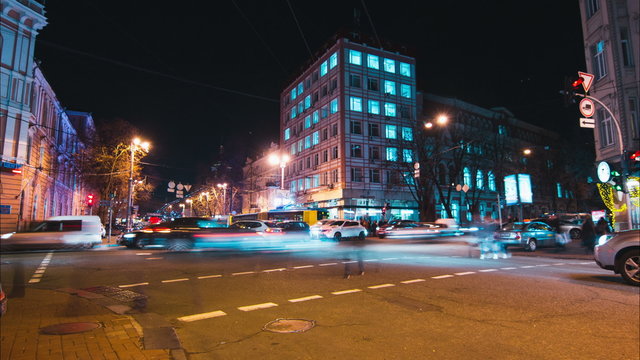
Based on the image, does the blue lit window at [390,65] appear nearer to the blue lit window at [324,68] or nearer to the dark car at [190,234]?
the blue lit window at [324,68]

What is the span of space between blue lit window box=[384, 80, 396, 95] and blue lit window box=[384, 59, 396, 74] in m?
1.74

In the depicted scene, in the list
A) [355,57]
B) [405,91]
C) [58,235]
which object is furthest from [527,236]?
[405,91]

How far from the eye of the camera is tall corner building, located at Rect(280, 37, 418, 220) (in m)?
46.5

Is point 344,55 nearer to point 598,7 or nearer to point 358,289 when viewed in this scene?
point 598,7

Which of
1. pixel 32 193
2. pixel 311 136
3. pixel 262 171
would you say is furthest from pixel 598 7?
pixel 262 171

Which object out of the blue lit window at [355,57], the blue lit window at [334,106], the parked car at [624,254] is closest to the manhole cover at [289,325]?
the parked car at [624,254]

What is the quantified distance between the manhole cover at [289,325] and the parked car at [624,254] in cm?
782

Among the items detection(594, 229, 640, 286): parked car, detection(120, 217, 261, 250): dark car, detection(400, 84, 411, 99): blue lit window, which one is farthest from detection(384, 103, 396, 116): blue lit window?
detection(594, 229, 640, 286): parked car

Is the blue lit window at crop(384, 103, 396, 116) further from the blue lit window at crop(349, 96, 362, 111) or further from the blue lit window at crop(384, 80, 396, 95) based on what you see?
the blue lit window at crop(349, 96, 362, 111)

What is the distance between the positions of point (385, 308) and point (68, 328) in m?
4.80

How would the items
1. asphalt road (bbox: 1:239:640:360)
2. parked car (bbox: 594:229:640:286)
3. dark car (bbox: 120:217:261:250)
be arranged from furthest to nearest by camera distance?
dark car (bbox: 120:217:261:250), parked car (bbox: 594:229:640:286), asphalt road (bbox: 1:239:640:360)

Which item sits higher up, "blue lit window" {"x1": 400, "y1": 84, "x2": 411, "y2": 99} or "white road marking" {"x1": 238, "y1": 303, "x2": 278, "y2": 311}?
"blue lit window" {"x1": 400, "y1": 84, "x2": 411, "y2": 99}

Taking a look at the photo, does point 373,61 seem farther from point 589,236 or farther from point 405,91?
point 589,236

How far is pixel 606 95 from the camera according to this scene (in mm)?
21219
